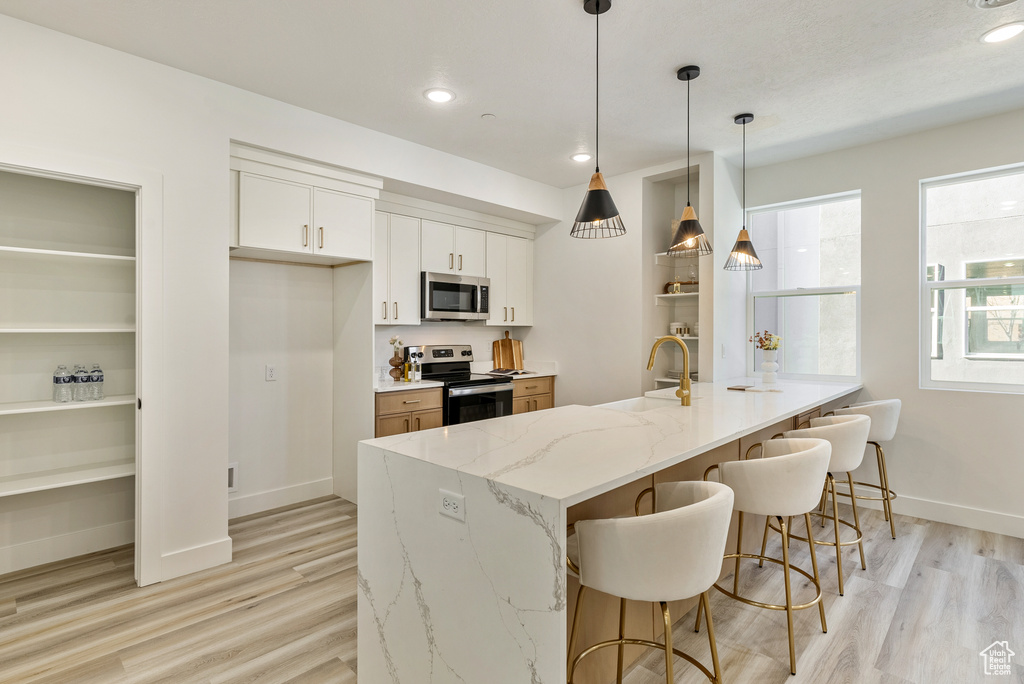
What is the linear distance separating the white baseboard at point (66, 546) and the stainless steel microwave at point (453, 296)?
246cm

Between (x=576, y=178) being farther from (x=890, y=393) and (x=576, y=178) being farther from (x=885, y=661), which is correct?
(x=885, y=661)

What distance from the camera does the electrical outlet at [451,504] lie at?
1523mm

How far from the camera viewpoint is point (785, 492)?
1993mm

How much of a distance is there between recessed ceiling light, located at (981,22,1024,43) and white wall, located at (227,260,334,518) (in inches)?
164

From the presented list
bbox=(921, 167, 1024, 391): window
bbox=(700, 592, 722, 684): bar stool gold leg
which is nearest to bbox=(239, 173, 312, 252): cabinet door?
bbox=(700, 592, 722, 684): bar stool gold leg

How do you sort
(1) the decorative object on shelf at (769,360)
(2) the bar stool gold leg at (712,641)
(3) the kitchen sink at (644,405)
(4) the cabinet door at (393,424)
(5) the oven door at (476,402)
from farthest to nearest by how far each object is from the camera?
1. (5) the oven door at (476,402)
2. (1) the decorative object on shelf at (769,360)
3. (4) the cabinet door at (393,424)
4. (3) the kitchen sink at (644,405)
5. (2) the bar stool gold leg at (712,641)

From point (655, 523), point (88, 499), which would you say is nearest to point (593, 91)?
point (655, 523)

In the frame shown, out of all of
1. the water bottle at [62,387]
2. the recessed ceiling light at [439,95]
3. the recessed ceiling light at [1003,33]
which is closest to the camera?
the recessed ceiling light at [1003,33]

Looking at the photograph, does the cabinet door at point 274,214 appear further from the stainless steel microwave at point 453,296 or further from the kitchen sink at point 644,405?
the kitchen sink at point 644,405

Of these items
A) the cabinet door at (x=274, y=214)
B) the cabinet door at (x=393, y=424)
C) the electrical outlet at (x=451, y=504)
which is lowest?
the cabinet door at (x=393, y=424)

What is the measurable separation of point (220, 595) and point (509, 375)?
9.07 ft

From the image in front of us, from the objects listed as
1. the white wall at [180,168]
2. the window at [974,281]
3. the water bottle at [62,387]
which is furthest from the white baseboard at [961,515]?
the water bottle at [62,387]

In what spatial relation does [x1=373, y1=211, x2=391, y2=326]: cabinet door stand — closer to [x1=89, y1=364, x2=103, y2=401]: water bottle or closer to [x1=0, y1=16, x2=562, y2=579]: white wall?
[x1=0, y1=16, x2=562, y2=579]: white wall

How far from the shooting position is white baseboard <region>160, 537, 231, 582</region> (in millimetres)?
2740
